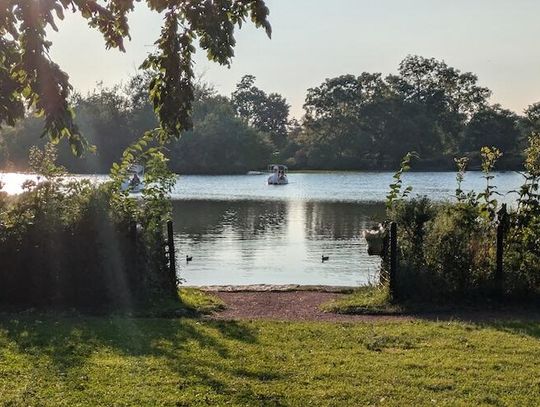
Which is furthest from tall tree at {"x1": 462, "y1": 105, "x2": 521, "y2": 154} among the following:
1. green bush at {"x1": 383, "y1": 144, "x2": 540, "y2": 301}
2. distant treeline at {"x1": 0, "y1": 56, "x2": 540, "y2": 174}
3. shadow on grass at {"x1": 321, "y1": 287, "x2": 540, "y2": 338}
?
shadow on grass at {"x1": 321, "y1": 287, "x2": 540, "y2": 338}

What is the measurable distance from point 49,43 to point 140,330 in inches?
203

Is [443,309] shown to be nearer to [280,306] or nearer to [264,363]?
[280,306]

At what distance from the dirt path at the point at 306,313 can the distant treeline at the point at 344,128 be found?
74.8 m

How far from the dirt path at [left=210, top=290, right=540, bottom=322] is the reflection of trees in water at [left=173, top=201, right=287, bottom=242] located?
17312 mm

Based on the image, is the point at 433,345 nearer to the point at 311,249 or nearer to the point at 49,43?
the point at 49,43

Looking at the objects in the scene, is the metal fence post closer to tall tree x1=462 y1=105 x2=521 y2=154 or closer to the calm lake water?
the calm lake water

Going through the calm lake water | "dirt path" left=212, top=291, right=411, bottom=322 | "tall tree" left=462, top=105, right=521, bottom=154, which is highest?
"tall tree" left=462, top=105, right=521, bottom=154

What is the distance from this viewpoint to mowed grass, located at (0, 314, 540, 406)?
565 centimetres

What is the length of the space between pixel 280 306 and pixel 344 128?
9480 cm

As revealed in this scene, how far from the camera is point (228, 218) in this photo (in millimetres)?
38719

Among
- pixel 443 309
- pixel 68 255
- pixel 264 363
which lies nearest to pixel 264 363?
pixel 264 363

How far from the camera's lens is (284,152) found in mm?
114875

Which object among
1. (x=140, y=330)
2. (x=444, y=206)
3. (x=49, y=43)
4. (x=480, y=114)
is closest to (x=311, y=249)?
(x=444, y=206)

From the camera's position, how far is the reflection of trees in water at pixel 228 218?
3181cm
